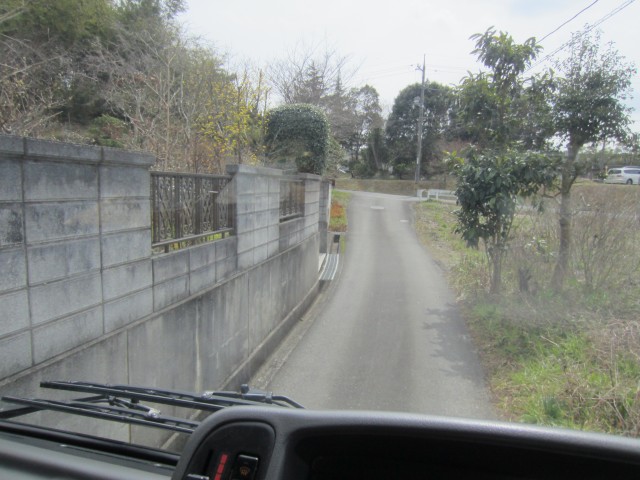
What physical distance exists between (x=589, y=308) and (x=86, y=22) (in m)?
13.2

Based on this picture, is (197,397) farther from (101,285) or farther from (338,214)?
(338,214)

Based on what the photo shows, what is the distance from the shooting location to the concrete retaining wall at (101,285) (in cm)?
216

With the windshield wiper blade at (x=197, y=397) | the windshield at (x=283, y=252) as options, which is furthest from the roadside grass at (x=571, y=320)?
the windshield wiper blade at (x=197, y=397)

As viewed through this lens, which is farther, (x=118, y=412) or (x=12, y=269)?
(x=12, y=269)

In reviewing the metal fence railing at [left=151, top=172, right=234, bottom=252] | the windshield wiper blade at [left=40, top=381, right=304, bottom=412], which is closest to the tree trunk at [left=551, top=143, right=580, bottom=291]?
the metal fence railing at [left=151, top=172, right=234, bottom=252]

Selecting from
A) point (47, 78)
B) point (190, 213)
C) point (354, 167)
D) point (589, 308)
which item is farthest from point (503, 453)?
point (354, 167)

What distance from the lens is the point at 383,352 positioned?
20.6ft

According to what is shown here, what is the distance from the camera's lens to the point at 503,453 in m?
1.13

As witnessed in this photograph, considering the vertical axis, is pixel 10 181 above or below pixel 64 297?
above

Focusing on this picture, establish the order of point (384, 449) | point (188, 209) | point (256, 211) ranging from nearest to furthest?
point (384, 449) < point (188, 209) < point (256, 211)

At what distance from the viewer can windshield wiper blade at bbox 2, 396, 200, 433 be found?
167 centimetres

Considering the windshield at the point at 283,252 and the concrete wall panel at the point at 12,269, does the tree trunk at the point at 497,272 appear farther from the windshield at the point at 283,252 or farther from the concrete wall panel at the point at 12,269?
the concrete wall panel at the point at 12,269

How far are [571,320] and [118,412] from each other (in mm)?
6053

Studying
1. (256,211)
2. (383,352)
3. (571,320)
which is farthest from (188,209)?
(571,320)
